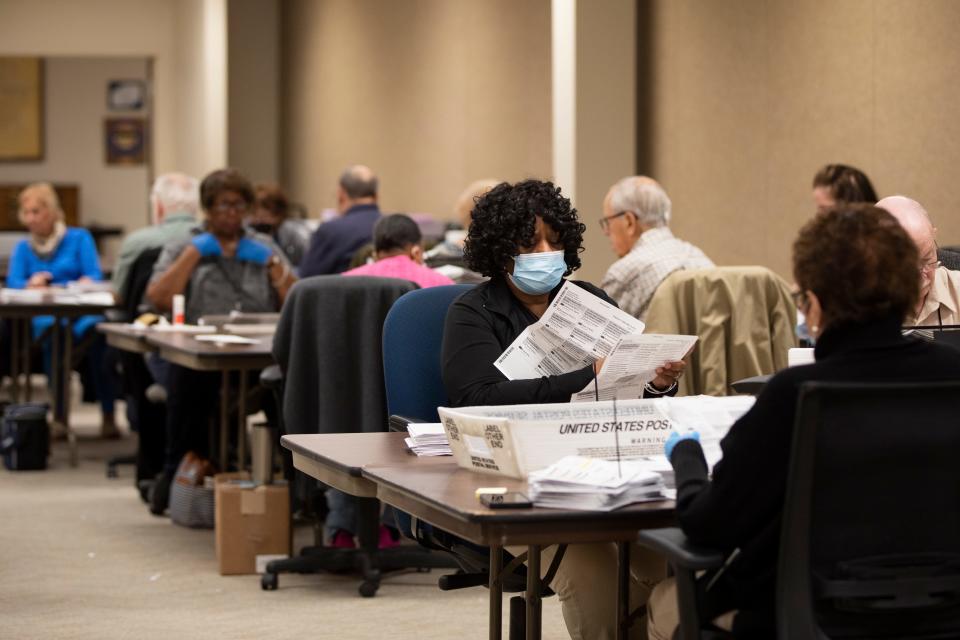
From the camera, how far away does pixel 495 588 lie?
10.1 ft

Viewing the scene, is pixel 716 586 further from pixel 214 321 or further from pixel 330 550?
pixel 214 321

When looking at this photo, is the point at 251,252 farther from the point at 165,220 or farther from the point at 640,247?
the point at 640,247

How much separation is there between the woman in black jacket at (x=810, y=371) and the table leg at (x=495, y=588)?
70 cm

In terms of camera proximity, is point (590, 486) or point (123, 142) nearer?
point (590, 486)

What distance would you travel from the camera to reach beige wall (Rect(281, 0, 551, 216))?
31.2 feet

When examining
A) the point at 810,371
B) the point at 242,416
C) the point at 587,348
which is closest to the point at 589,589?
the point at 587,348

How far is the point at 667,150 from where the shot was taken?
8016 millimetres

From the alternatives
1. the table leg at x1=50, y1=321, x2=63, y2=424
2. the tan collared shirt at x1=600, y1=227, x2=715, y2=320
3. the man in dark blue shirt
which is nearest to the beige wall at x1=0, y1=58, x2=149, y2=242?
the table leg at x1=50, y1=321, x2=63, y2=424

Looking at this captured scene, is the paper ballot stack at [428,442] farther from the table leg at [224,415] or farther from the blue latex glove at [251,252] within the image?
the blue latex glove at [251,252]

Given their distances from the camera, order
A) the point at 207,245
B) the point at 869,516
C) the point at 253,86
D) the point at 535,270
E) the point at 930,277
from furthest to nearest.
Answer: the point at 253,86
the point at 207,245
the point at 930,277
the point at 535,270
the point at 869,516

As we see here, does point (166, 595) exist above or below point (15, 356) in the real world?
below

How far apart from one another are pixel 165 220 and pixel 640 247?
287cm

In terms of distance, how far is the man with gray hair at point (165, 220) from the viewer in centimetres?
733

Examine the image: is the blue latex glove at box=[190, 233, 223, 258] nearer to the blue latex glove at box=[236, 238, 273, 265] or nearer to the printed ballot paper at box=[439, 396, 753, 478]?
the blue latex glove at box=[236, 238, 273, 265]
